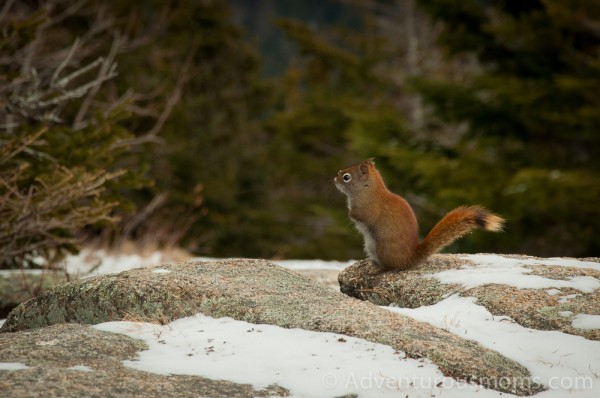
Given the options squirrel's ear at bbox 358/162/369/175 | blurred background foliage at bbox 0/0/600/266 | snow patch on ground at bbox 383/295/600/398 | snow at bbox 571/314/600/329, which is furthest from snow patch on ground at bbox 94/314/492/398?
blurred background foliage at bbox 0/0/600/266

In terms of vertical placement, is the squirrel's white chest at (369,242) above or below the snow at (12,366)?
above

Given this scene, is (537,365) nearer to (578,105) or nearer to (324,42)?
(578,105)

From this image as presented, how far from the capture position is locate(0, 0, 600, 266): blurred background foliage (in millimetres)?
8273

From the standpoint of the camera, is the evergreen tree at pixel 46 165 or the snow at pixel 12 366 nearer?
the snow at pixel 12 366

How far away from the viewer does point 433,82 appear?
56.2ft

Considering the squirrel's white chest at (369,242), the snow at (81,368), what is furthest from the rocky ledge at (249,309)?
the squirrel's white chest at (369,242)

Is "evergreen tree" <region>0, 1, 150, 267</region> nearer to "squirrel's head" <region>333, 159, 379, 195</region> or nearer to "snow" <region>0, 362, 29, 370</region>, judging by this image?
"squirrel's head" <region>333, 159, 379, 195</region>

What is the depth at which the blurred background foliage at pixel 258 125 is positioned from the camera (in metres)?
8.27

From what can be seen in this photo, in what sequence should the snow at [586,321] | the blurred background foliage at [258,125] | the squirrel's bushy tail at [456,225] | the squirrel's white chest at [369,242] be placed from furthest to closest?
1. the blurred background foliage at [258,125]
2. the squirrel's white chest at [369,242]
3. the squirrel's bushy tail at [456,225]
4. the snow at [586,321]

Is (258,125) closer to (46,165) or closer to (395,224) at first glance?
(46,165)

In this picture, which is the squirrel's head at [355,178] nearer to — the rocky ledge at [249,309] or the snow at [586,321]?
the rocky ledge at [249,309]

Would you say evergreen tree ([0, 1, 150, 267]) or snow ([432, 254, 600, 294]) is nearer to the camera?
snow ([432, 254, 600, 294])

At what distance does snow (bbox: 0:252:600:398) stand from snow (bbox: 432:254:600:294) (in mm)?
91

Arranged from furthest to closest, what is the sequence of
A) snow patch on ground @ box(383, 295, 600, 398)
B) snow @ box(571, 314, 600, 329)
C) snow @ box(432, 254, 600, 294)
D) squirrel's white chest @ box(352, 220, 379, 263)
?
squirrel's white chest @ box(352, 220, 379, 263) < snow @ box(432, 254, 600, 294) < snow @ box(571, 314, 600, 329) < snow patch on ground @ box(383, 295, 600, 398)
